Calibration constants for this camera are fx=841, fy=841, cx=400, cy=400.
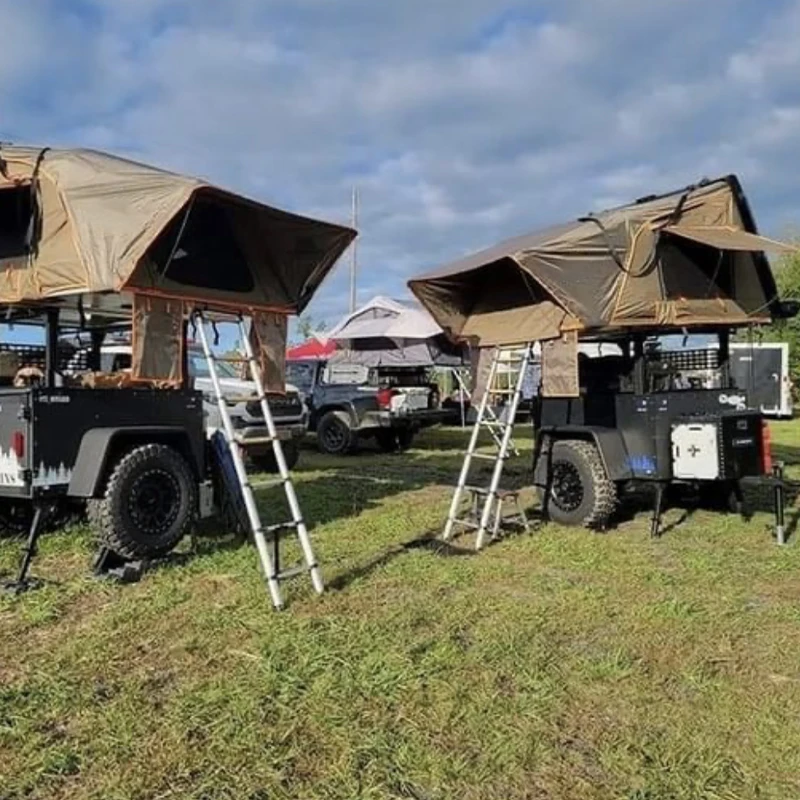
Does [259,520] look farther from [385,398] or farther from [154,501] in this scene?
[385,398]

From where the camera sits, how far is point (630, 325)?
6.88 m

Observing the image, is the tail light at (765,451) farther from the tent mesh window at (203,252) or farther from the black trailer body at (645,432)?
the tent mesh window at (203,252)

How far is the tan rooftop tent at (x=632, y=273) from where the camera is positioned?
22.1 ft

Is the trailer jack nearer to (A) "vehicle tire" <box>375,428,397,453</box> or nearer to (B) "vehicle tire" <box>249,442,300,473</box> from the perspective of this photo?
(B) "vehicle tire" <box>249,442,300,473</box>

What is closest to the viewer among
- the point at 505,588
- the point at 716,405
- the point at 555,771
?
the point at 555,771

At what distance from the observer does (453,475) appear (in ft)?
37.2

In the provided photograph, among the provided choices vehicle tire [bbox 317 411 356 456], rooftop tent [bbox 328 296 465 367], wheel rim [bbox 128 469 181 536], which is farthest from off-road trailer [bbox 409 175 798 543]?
rooftop tent [bbox 328 296 465 367]

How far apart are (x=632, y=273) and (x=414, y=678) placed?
4.25 m

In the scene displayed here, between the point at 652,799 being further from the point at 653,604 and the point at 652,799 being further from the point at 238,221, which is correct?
the point at 238,221

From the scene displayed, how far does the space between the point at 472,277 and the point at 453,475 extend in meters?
3.89

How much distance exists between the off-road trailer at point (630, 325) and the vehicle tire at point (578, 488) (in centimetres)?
1

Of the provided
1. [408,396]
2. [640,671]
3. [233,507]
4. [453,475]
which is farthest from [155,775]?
[408,396]

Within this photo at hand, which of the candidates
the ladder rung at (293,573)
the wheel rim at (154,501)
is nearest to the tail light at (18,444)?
the wheel rim at (154,501)

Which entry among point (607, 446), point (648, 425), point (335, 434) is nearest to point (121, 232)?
point (607, 446)
